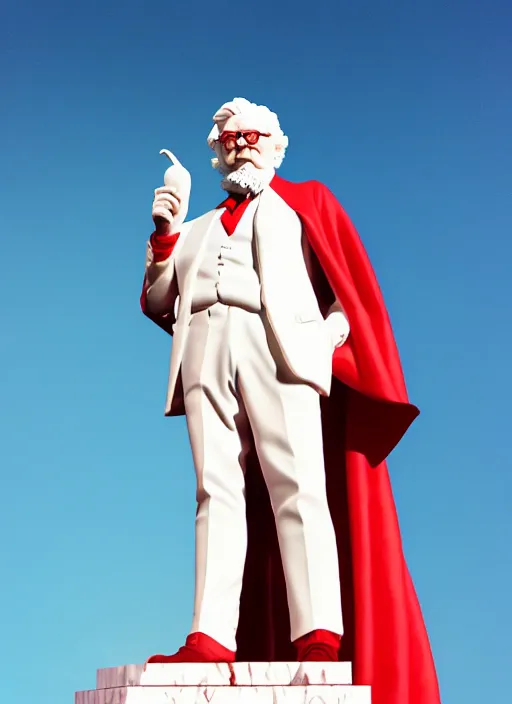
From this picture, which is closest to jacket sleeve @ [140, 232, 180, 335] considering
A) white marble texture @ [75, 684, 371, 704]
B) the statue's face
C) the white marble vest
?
the white marble vest

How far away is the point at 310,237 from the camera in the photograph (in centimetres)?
600

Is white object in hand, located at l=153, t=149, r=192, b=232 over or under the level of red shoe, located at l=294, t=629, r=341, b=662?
over

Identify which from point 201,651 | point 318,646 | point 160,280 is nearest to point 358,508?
point 318,646

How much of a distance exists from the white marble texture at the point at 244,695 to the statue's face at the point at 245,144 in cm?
248

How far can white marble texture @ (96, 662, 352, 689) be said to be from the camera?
502cm

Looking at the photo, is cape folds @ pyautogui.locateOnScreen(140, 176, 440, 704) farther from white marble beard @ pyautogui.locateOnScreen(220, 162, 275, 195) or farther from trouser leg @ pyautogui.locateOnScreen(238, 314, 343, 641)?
trouser leg @ pyautogui.locateOnScreen(238, 314, 343, 641)

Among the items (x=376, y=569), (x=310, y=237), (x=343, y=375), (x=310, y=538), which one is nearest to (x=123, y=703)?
(x=310, y=538)

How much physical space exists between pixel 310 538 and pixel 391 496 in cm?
71

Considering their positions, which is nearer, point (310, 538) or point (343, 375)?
point (310, 538)

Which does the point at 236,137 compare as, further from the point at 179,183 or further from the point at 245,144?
the point at 179,183

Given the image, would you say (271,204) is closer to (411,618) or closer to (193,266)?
(193,266)

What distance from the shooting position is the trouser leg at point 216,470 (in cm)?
543

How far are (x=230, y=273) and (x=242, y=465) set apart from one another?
883 millimetres

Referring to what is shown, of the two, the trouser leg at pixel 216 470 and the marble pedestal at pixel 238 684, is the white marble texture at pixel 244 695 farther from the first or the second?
the trouser leg at pixel 216 470
